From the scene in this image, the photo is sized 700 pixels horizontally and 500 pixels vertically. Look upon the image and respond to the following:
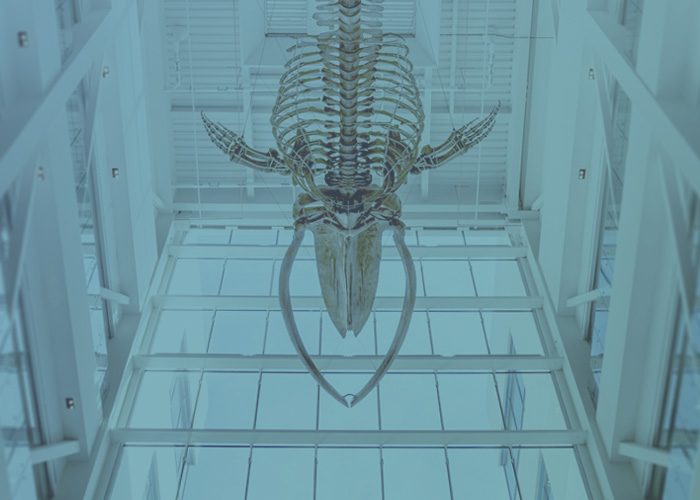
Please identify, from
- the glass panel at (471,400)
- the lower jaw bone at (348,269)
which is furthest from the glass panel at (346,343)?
the lower jaw bone at (348,269)

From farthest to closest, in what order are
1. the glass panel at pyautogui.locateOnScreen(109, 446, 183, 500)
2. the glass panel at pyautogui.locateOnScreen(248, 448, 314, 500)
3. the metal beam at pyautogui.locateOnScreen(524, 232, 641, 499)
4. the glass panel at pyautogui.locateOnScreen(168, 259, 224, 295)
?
the glass panel at pyautogui.locateOnScreen(168, 259, 224, 295)
the glass panel at pyautogui.locateOnScreen(248, 448, 314, 500)
the glass panel at pyautogui.locateOnScreen(109, 446, 183, 500)
the metal beam at pyautogui.locateOnScreen(524, 232, 641, 499)

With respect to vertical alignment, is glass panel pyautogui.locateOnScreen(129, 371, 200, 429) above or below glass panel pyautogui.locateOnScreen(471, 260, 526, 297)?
below

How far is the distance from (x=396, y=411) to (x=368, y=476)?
0.74 meters

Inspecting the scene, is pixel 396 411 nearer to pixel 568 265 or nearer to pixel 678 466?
pixel 568 265

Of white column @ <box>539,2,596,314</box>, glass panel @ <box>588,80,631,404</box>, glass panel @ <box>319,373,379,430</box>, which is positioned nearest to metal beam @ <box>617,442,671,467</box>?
glass panel @ <box>588,80,631,404</box>

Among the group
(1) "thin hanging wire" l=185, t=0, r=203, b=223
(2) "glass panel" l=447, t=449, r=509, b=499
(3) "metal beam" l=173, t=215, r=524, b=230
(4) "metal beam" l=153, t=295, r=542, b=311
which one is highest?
(1) "thin hanging wire" l=185, t=0, r=203, b=223

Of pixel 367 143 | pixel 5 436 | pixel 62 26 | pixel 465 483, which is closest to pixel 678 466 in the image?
pixel 465 483

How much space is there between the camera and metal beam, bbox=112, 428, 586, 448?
8203 mm

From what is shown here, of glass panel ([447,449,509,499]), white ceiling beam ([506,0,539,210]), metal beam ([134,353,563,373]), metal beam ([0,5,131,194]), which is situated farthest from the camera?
white ceiling beam ([506,0,539,210])

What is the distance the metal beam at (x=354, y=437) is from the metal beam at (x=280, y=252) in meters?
2.65

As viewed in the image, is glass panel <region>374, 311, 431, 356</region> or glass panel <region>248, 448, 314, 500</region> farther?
glass panel <region>374, 311, 431, 356</region>

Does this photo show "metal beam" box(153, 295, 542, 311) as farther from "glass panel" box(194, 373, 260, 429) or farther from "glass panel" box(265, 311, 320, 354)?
"glass panel" box(194, 373, 260, 429)

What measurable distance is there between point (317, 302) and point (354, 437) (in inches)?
69.0

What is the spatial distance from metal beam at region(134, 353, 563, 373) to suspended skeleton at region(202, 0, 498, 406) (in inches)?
74.0
